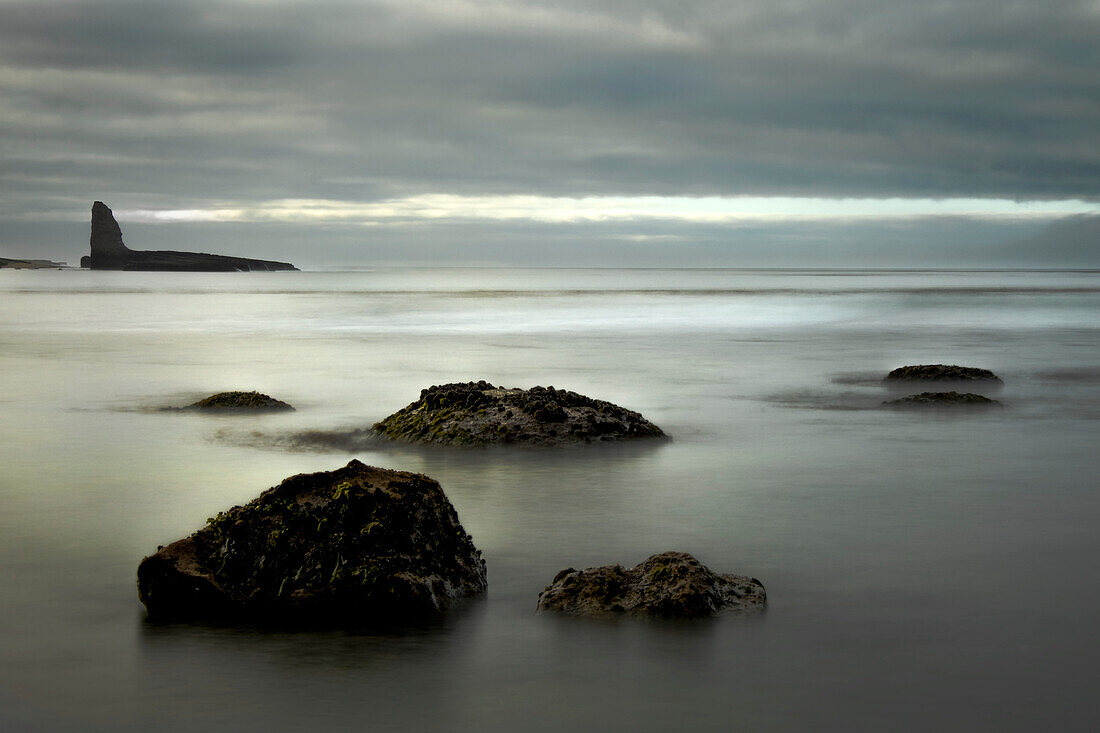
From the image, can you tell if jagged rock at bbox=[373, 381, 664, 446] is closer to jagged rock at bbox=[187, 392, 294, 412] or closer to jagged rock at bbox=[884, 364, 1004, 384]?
jagged rock at bbox=[187, 392, 294, 412]

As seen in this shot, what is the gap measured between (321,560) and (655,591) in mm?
1705

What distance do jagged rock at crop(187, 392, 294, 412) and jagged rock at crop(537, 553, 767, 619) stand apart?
9296 mm

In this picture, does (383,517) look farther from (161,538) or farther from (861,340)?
(861,340)

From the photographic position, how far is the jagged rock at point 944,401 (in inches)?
577

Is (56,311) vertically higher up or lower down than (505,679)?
higher up

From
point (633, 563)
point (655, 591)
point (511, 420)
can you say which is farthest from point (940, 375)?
point (655, 591)

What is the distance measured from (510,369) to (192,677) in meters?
17.7

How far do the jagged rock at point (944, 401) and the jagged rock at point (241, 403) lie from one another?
797cm

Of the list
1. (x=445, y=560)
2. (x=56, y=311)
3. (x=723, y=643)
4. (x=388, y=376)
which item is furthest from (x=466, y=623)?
(x=56, y=311)

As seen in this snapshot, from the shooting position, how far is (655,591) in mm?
5820

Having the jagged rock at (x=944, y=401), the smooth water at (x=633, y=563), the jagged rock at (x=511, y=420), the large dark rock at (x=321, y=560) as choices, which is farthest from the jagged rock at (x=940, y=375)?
the large dark rock at (x=321, y=560)

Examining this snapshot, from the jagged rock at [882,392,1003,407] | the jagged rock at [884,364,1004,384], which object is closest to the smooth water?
the jagged rock at [882,392,1003,407]

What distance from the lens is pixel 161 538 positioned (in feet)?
25.2

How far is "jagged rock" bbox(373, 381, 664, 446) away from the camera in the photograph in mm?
11031
